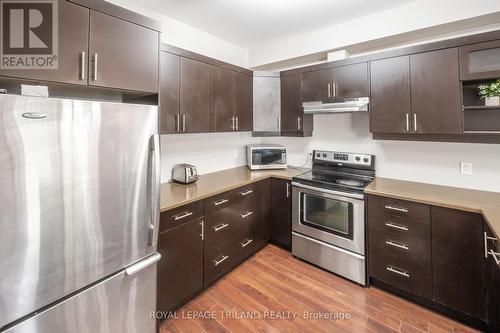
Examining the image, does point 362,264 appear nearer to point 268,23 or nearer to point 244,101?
point 244,101

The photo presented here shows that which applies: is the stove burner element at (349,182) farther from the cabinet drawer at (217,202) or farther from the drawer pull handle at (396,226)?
the cabinet drawer at (217,202)

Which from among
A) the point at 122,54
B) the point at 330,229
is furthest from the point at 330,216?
the point at 122,54

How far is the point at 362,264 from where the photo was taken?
7.56ft

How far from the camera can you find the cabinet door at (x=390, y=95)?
90.4 inches

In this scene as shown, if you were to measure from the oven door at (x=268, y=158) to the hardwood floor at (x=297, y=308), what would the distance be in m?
1.33

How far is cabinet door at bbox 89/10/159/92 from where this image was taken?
148 cm

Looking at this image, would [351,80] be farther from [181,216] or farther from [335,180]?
[181,216]

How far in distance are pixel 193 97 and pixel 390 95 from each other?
1.93 meters

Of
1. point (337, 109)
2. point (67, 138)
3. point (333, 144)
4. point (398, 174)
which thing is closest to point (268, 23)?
point (337, 109)

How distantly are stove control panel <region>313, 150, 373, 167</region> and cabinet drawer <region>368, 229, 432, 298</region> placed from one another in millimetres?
862

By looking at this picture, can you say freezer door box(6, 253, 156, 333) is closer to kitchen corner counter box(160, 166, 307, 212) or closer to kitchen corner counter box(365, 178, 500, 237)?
kitchen corner counter box(160, 166, 307, 212)

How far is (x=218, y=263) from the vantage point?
235 centimetres

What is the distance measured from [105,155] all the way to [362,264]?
91.0 inches

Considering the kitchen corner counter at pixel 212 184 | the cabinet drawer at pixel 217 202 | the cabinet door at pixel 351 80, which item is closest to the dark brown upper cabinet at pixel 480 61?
the cabinet door at pixel 351 80
